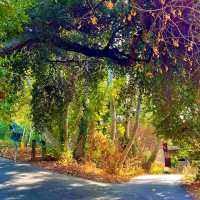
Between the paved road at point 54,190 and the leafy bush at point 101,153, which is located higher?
the leafy bush at point 101,153

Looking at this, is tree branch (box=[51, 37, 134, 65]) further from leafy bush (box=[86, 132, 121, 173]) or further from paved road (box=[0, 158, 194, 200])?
leafy bush (box=[86, 132, 121, 173])

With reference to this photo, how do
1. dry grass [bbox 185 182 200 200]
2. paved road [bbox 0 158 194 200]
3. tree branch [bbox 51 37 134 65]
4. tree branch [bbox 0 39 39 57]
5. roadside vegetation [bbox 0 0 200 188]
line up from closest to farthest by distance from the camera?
roadside vegetation [bbox 0 0 200 188] < tree branch [bbox 0 39 39 57] < paved road [bbox 0 158 194 200] < tree branch [bbox 51 37 134 65] < dry grass [bbox 185 182 200 200]

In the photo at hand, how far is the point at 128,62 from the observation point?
42.8 feet

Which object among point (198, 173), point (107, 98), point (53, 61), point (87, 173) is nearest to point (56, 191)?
point (53, 61)

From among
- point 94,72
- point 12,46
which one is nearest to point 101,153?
point 94,72

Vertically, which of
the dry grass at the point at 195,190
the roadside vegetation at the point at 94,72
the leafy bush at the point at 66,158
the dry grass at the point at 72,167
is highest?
the roadside vegetation at the point at 94,72

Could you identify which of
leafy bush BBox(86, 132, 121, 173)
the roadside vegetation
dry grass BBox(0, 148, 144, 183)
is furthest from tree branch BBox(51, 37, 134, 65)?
leafy bush BBox(86, 132, 121, 173)

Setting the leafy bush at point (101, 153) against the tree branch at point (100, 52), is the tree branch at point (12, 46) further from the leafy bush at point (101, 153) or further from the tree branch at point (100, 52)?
the leafy bush at point (101, 153)

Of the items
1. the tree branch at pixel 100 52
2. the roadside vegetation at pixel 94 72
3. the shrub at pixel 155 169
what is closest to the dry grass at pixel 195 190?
the roadside vegetation at pixel 94 72

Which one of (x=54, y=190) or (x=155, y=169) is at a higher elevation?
(x=155, y=169)

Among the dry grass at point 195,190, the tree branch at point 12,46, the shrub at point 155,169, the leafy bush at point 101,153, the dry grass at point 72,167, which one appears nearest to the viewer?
the tree branch at point 12,46

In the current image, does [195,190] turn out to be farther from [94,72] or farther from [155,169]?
[155,169]

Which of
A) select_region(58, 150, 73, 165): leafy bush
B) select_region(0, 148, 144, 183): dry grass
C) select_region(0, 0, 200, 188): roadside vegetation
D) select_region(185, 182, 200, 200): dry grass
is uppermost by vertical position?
select_region(0, 0, 200, 188): roadside vegetation

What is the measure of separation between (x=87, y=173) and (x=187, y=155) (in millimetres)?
4841
